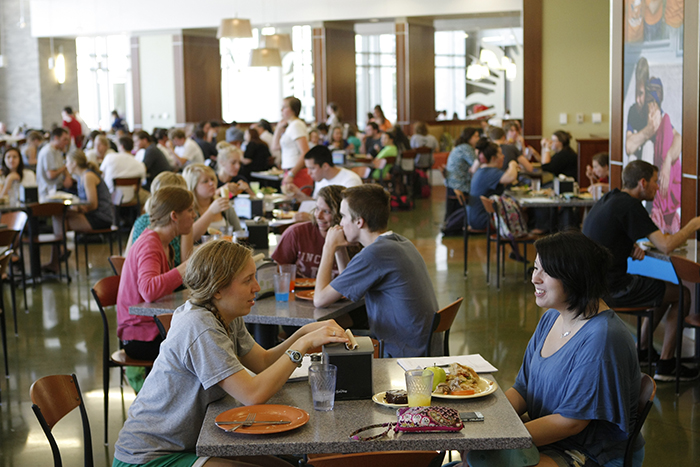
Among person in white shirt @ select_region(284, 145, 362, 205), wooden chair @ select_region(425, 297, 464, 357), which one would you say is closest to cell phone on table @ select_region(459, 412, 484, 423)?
wooden chair @ select_region(425, 297, 464, 357)

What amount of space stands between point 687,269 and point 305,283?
1.90 metres

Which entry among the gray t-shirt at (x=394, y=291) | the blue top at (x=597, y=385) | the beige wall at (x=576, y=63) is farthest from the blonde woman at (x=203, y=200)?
the beige wall at (x=576, y=63)

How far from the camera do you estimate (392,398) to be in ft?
6.82

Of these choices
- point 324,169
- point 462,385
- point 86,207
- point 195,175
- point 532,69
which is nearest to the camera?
point 462,385

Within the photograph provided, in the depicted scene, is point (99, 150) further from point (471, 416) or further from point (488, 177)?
point (471, 416)

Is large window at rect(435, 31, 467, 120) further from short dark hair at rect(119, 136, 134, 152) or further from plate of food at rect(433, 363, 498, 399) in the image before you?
plate of food at rect(433, 363, 498, 399)

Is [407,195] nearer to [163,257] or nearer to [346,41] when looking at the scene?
[346,41]

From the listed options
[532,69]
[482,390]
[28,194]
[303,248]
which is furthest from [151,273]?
[532,69]

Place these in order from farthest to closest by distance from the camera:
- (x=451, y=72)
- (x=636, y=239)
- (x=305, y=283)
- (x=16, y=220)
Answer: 1. (x=451, y=72)
2. (x=16, y=220)
3. (x=636, y=239)
4. (x=305, y=283)

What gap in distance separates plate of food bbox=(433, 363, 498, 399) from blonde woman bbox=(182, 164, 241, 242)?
2.55 meters

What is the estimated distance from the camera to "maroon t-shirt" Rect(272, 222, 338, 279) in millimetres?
3996

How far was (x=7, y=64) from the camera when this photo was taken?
18109mm

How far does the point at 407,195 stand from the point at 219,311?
9.98 metres

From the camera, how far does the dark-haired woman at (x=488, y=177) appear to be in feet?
25.0
